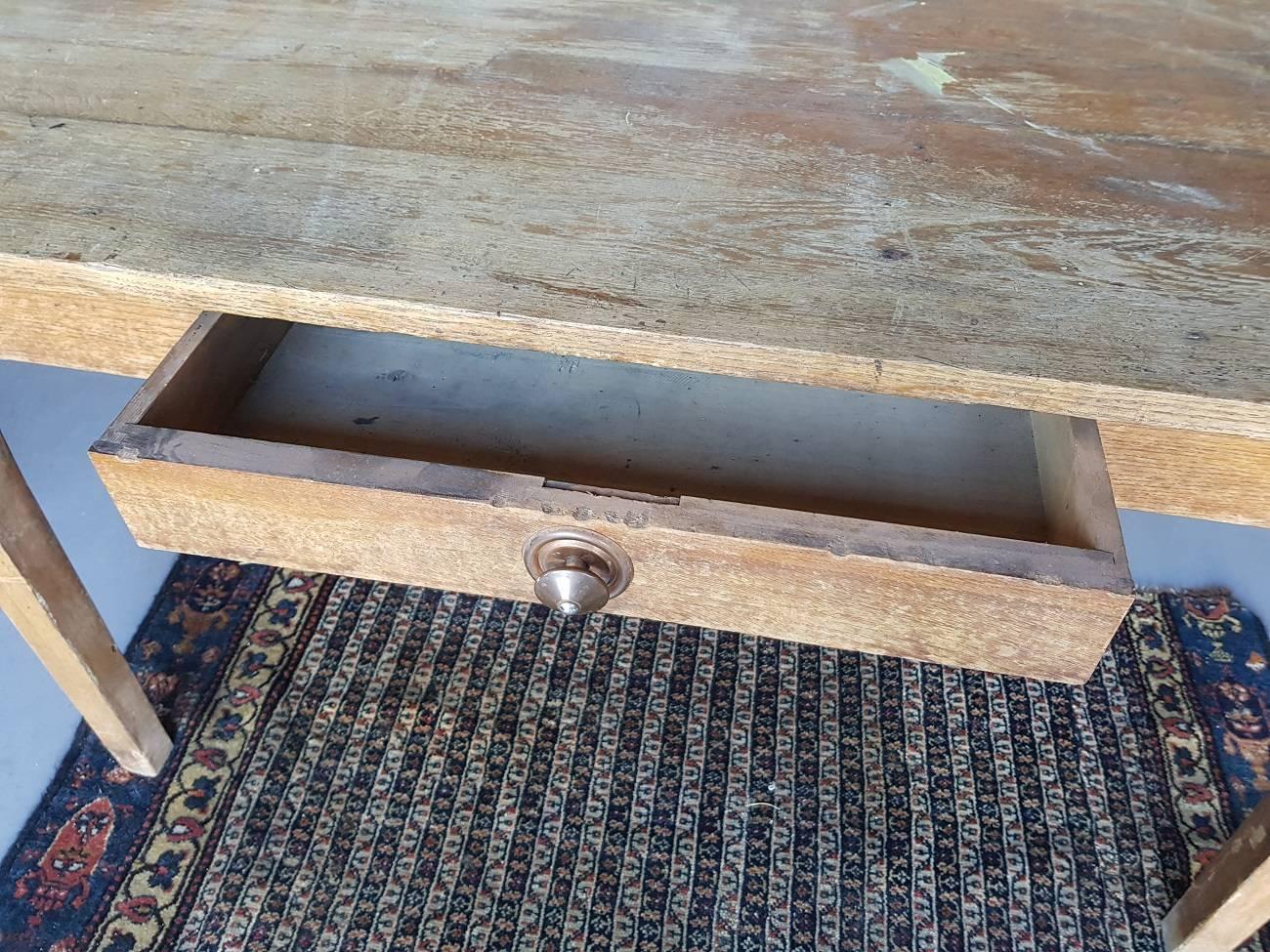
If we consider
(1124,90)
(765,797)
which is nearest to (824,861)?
(765,797)

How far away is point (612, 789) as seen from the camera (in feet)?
3.11

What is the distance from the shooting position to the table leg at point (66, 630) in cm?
71

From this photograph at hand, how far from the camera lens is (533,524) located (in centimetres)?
51

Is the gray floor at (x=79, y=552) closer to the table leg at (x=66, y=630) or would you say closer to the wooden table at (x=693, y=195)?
the table leg at (x=66, y=630)

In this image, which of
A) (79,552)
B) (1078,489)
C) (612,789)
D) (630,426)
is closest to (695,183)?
(630,426)

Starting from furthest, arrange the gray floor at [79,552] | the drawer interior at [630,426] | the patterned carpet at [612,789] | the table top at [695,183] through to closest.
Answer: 1. the gray floor at [79,552]
2. the patterned carpet at [612,789]
3. the drawer interior at [630,426]
4. the table top at [695,183]

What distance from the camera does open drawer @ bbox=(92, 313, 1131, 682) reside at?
0.50m

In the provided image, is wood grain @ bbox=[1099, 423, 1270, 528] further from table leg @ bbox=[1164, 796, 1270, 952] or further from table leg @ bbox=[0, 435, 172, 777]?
table leg @ bbox=[0, 435, 172, 777]

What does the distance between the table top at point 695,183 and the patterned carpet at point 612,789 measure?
0.58m

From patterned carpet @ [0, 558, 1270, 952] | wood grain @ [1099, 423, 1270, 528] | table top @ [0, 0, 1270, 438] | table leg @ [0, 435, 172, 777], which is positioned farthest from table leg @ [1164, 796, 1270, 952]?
table leg @ [0, 435, 172, 777]

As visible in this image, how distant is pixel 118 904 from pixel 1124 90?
3.50 feet

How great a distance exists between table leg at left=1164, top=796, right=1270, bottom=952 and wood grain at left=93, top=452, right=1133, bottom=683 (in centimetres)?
33

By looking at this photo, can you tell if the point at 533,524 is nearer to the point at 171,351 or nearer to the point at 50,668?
the point at 171,351

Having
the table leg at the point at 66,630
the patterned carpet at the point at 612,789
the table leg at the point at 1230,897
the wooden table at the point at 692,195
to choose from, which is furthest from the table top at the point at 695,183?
the patterned carpet at the point at 612,789
